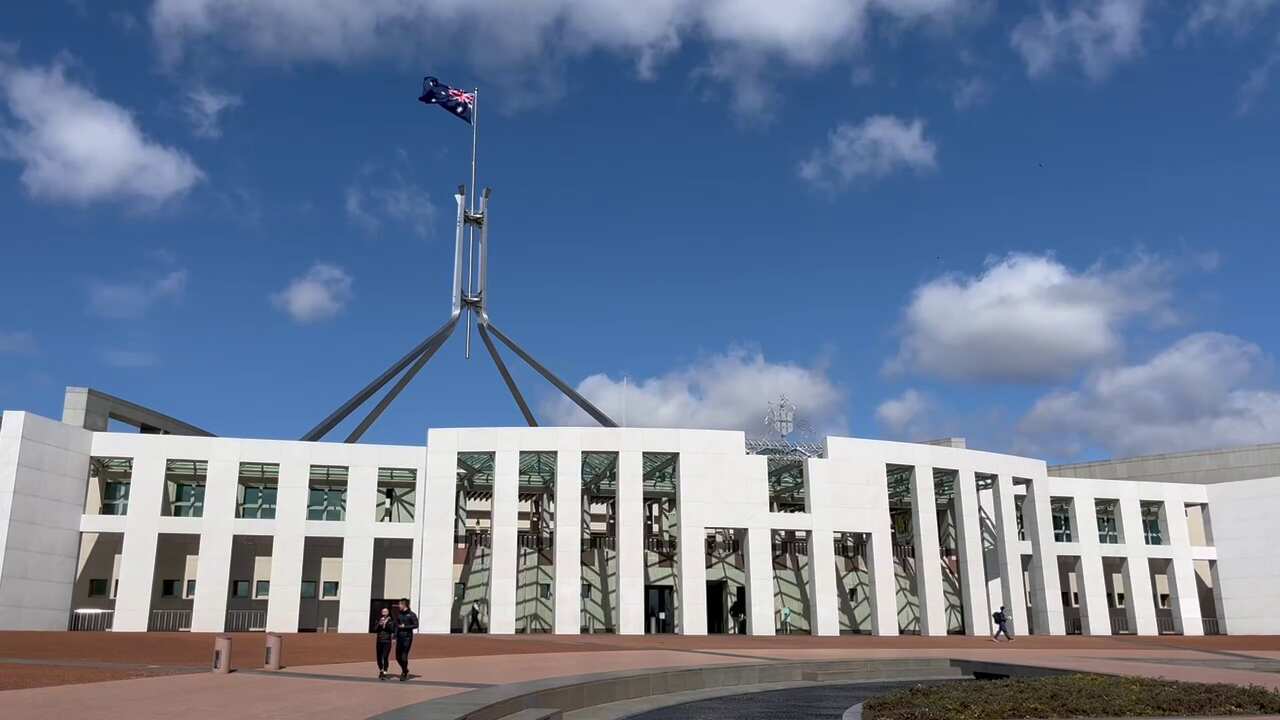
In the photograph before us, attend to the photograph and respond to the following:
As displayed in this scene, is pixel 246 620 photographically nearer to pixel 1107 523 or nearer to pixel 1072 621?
pixel 1072 621

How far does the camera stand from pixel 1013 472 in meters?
49.4

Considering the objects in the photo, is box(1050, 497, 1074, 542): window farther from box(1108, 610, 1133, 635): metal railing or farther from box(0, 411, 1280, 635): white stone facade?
box(1108, 610, 1133, 635): metal railing

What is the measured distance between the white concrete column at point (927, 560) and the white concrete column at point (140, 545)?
110 feet

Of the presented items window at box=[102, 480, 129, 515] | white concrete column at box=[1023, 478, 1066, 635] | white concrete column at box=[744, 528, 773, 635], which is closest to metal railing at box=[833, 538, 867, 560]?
white concrete column at box=[1023, 478, 1066, 635]

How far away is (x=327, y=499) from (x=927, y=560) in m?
27.7

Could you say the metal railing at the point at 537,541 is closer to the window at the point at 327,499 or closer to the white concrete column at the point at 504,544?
the white concrete column at the point at 504,544

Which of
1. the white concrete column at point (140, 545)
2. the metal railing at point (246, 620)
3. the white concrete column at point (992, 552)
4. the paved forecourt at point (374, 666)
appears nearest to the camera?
the paved forecourt at point (374, 666)

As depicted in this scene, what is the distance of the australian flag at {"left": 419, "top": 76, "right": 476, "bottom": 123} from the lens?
50250 millimetres

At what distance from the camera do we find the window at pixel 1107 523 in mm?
54469

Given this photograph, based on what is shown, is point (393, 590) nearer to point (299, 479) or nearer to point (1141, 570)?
point (299, 479)

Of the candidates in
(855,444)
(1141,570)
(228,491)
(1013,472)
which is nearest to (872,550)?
(855,444)

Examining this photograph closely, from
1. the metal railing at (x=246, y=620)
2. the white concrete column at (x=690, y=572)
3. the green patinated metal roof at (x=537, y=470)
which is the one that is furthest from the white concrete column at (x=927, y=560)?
the metal railing at (x=246, y=620)

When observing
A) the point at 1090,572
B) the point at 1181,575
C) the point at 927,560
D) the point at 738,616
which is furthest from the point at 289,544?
the point at 1181,575

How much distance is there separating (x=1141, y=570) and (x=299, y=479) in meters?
43.5
